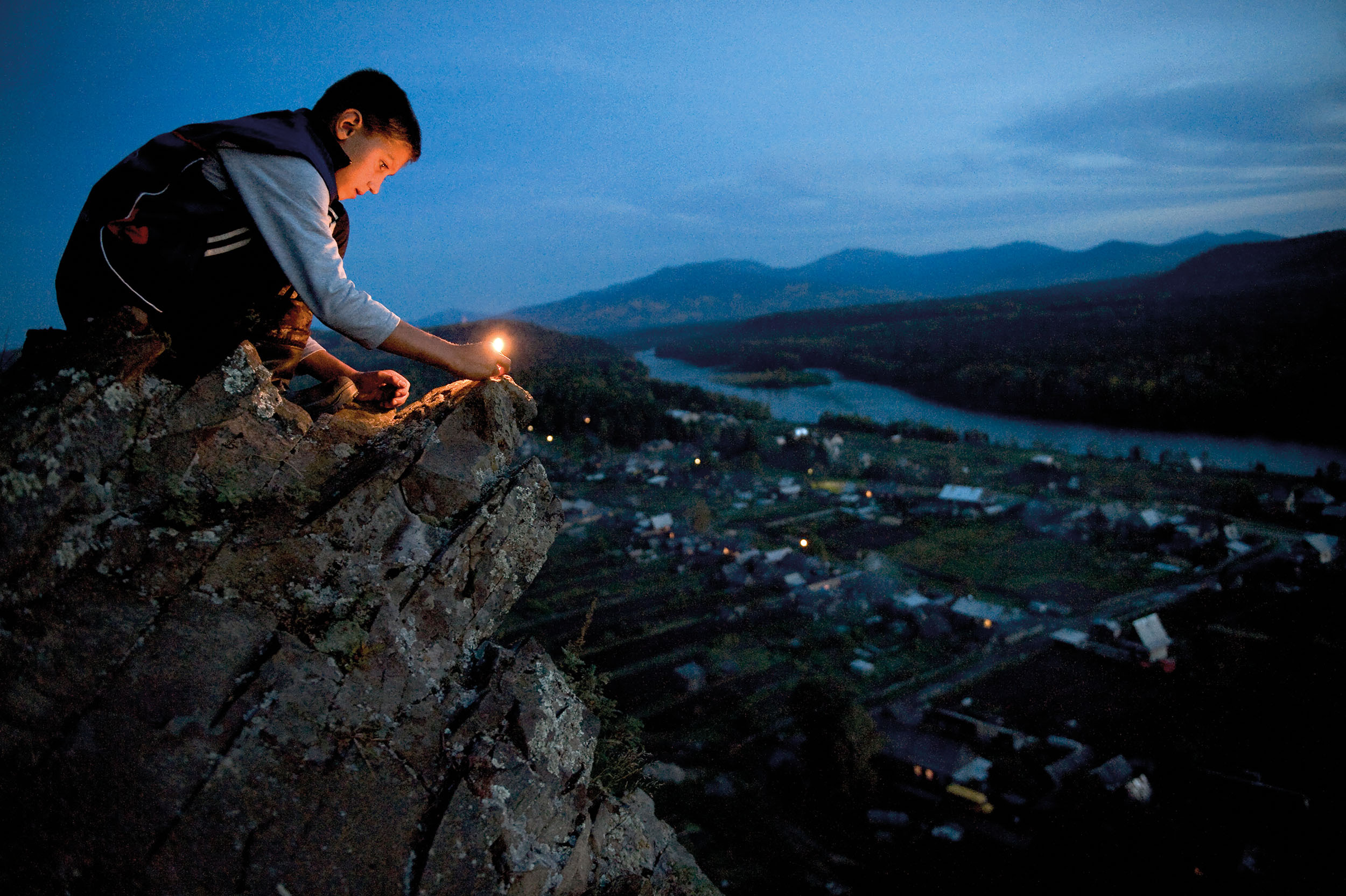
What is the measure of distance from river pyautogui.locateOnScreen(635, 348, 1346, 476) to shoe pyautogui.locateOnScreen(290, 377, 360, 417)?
178 feet

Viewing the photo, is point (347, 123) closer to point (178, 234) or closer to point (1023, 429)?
point (178, 234)

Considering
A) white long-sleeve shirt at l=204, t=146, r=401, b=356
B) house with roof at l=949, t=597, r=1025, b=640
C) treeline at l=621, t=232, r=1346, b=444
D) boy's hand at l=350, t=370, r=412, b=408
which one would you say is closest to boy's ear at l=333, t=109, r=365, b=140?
white long-sleeve shirt at l=204, t=146, r=401, b=356

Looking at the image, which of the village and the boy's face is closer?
the boy's face

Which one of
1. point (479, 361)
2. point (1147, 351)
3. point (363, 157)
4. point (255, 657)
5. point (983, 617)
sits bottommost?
point (983, 617)

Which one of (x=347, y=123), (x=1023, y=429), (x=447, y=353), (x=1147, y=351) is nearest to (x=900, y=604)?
(x=447, y=353)

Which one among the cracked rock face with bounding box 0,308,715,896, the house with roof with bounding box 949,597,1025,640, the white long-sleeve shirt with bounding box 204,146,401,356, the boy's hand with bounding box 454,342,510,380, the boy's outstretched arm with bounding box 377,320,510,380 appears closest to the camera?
the cracked rock face with bounding box 0,308,715,896

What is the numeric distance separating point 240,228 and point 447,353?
97cm

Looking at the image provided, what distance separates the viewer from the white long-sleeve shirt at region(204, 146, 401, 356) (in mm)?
2689

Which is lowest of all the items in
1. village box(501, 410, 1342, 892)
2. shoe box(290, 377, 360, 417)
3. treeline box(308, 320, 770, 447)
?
village box(501, 410, 1342, 892)

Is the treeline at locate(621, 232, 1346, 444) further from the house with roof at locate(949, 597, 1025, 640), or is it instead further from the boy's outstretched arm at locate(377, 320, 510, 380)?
the boy's outstretched arm at locate(377, 320, 510, 380)

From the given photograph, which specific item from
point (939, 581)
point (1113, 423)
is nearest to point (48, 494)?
point (939, 581)

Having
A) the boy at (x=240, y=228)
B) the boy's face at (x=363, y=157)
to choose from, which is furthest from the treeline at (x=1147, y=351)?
the boy at (x=240, y=228)

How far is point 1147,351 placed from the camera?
222ft

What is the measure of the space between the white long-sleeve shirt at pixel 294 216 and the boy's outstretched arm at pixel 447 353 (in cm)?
30
